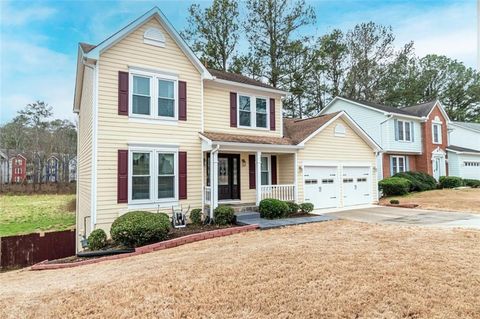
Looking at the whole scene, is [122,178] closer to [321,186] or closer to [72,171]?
[321,186]

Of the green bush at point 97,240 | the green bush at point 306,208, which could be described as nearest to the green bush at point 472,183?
the green bush at point 306,208

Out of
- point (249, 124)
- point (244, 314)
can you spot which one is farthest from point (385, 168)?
point (244, 314)

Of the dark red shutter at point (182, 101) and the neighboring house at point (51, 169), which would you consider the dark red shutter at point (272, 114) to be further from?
the neighboring house at point (51, 169)

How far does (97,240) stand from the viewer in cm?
875

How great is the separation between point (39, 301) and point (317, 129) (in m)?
12.3

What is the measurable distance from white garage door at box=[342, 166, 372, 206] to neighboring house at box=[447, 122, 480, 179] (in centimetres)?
1535

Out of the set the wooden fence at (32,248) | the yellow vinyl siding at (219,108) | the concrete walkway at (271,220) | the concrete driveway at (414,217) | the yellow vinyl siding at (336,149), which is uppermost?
the yellow vinyl siding at (219,108)

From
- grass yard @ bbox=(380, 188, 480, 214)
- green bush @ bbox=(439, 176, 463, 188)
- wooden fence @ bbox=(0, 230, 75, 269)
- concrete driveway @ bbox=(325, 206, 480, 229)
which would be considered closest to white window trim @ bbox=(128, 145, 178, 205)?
wooden fence @ bbox=(0, 230, 75, 269)

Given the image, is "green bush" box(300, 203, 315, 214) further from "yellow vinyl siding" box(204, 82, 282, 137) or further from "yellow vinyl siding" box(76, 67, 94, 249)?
"yellow vinyl siding" box(76, 67, 94, 249)

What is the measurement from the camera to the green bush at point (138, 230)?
8250 mm

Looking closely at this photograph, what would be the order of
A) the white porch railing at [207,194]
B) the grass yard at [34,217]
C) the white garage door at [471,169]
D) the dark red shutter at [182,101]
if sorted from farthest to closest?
the white garage door at [471,169] < the grass yard at [34,217] < the white porch railing at [207,194] < the dark red shutter at [182,101]

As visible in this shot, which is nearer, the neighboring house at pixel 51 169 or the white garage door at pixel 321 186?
the white garage door at pixel 321 186

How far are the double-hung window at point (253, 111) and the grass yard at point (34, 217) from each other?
11.3 meters

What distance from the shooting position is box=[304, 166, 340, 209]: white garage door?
14.0 metres
